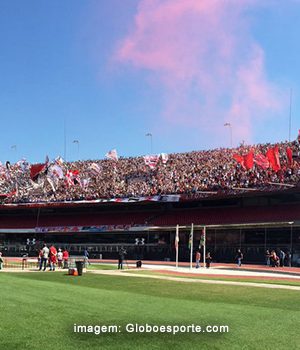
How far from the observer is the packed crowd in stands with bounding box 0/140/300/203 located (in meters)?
49.3

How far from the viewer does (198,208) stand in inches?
2156

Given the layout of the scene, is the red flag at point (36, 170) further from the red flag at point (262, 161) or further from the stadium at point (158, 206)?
the red flag at point (262, 161)

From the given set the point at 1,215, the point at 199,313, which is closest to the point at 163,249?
the point at 1,215

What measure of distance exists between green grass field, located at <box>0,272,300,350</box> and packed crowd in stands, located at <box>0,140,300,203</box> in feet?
89.5

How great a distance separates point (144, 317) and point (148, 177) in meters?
48.5

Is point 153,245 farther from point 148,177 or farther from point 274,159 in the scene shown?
point 274,159

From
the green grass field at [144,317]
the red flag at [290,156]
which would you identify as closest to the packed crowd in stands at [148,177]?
the red flag at [290,156]

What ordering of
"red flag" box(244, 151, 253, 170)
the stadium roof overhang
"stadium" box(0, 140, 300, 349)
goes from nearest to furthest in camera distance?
"stadium" box(0, 140, 300, 349) < the stadium roof overhang < "red flag" box(244, 151, 253, 170)

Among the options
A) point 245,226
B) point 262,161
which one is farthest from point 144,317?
point 262,161

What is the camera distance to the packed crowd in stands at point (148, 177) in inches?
1943

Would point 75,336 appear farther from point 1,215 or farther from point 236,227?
point 1,215

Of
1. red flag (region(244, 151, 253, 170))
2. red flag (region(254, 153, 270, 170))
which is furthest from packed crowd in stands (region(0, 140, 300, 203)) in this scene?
red flag (region(254, 153, 270, 170))

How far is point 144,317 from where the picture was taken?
12414mm

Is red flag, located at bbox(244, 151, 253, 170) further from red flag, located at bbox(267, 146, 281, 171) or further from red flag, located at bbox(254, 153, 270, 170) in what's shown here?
red flag, located at bbox(267, 146, 281, 171)
